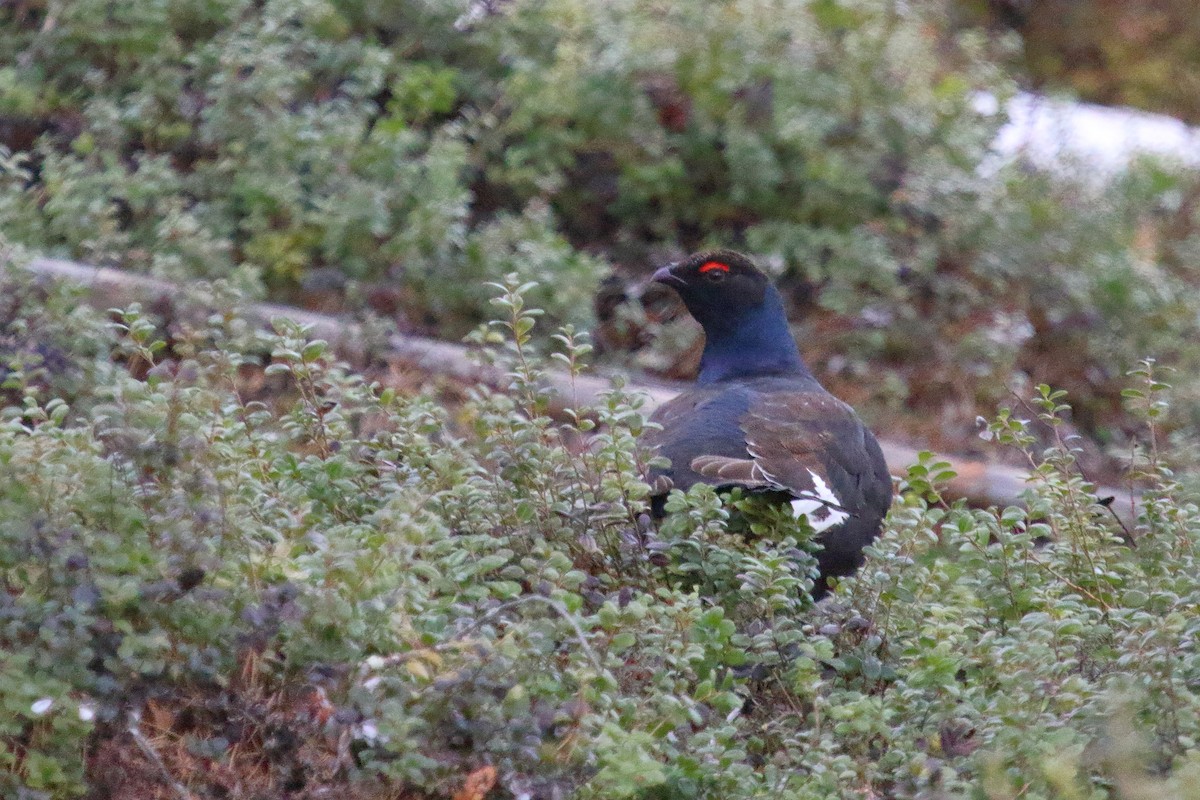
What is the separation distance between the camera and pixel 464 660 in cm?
330

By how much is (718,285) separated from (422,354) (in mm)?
1684

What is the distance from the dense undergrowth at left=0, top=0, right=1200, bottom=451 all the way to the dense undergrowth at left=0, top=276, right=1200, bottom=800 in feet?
13.5

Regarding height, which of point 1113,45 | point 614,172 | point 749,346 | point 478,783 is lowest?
point 1113,45

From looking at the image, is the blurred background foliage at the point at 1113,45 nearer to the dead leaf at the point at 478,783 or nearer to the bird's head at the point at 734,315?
the bird's head at the point at 734,315

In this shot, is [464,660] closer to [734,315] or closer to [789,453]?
[789,453]

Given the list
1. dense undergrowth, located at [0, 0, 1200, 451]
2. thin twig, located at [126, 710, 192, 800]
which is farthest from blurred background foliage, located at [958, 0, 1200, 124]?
thin twig, located at [126, 710, 192, 800]

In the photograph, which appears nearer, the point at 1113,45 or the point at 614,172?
the point at 614,172

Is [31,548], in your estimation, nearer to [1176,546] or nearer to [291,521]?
[291,521]

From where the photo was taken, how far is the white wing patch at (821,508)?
491 cm

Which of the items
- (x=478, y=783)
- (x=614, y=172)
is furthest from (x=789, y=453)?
(x=614, y=172)

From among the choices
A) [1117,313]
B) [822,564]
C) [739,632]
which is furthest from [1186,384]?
[739,632]

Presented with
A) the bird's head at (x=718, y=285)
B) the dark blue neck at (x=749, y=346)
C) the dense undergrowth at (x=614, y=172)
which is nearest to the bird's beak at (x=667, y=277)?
the bird's head at (x=718, y=285)

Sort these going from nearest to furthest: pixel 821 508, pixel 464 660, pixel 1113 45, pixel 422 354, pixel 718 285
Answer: pixel 464 660
pixel 821 508
pixel 718 285
pixel 422 354
pixel 1113 45

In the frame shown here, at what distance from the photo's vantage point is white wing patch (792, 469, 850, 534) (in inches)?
193
